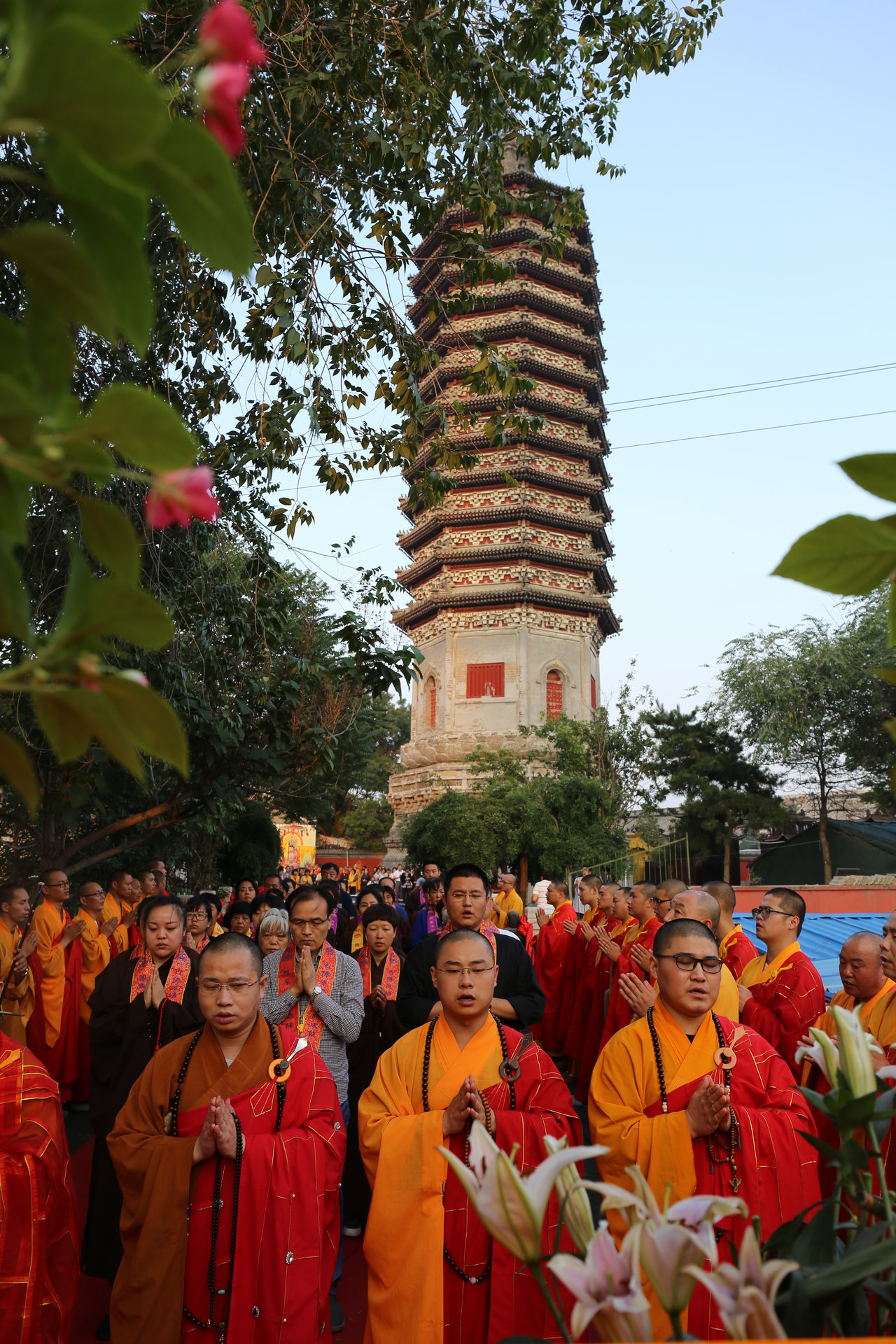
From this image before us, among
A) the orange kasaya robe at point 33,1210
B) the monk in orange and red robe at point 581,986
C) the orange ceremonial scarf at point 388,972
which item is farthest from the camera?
the monk in orange and red robe at point 581,986

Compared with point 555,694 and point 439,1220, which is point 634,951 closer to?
point 439,1220

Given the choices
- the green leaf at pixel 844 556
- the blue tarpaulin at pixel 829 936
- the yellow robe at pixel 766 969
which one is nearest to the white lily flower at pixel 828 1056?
the green leaf at pixel 844 556

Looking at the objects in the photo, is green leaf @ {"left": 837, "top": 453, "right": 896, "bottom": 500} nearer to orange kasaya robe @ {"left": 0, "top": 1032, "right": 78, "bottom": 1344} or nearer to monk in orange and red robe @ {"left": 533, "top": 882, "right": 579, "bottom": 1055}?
orange kasaya robe @ {"left": 0, "top": 1032, "right": 78, "bottom": 1344}

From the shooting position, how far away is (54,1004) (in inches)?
282

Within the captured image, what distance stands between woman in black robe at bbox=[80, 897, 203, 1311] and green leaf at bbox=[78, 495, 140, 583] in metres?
3.94

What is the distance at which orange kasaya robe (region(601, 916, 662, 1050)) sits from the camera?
258 inches

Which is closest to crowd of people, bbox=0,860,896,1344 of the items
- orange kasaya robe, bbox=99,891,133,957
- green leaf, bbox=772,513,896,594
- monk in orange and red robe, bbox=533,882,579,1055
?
green leaf, bbox=772,513,896,594

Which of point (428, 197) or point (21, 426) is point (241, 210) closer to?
point (21, 426)

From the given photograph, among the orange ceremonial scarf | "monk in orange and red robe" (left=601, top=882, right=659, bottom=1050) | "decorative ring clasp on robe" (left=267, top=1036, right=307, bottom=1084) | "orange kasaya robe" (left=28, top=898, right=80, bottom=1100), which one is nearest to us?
"decorative ring clasp on robe" (left=267, top=1036, right=307, bottom=1084)

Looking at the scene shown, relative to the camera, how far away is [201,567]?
777 centimetres

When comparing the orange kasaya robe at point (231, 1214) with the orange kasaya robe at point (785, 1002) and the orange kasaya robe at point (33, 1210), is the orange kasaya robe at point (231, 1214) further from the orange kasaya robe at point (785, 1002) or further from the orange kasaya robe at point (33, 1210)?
the orange kasaya robe at point (785, 1002)

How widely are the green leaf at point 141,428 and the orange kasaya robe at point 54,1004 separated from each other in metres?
7.37

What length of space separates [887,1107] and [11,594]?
1201mm

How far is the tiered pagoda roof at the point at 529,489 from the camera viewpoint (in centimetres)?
2583
